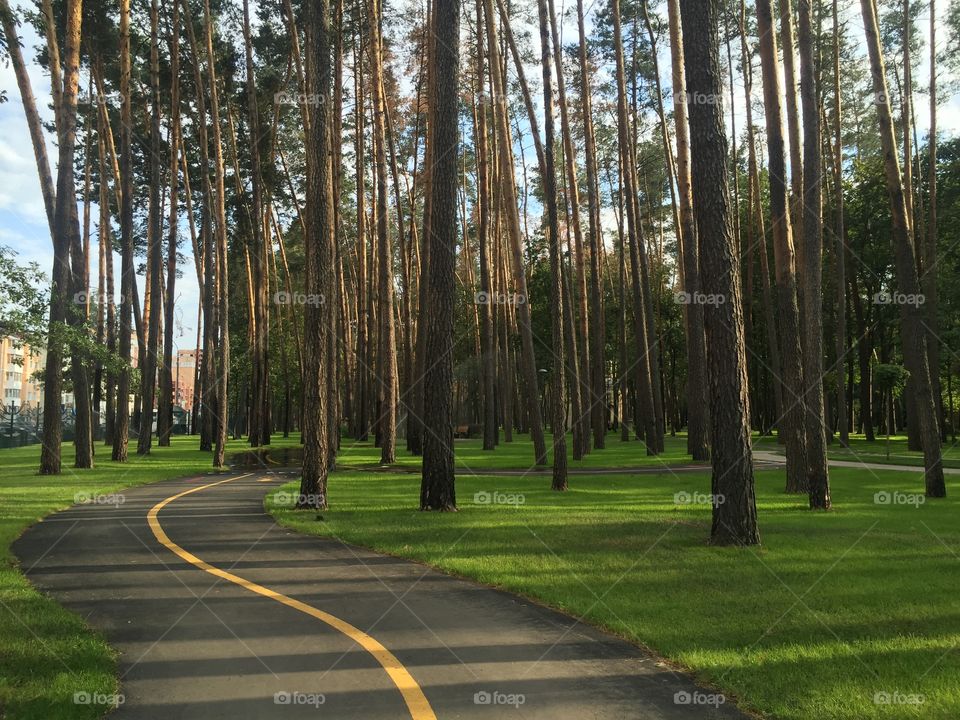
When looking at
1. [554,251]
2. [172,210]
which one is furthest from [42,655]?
[172,210]

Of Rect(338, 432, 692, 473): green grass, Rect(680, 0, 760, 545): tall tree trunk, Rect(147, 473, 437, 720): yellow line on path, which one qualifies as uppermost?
Rect(680, 0, 760, 545): tall tree trunk

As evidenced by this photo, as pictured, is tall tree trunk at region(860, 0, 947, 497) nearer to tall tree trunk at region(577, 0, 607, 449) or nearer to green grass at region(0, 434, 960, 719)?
green grass at region(0, 434, 960, 719)

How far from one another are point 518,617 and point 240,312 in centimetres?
6327

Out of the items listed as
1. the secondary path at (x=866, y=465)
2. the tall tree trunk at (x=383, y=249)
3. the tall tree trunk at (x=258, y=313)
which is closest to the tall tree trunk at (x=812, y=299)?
the secondary path at (x=866, y=465)

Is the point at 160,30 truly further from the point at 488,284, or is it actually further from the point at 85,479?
the point at 85,479

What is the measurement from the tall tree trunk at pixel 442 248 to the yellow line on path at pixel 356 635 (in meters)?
5.29

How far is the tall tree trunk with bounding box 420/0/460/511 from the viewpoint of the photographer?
1489 centimetres

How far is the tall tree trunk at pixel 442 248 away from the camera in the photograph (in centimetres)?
1489

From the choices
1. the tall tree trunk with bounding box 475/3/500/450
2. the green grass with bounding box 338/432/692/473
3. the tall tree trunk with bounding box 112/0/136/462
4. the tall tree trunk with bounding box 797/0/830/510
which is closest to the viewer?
the tall tree trunk with bounding box 797/0/830/510

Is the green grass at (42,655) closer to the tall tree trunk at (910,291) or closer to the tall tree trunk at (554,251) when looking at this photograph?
the tall tree trunk at (554,251)

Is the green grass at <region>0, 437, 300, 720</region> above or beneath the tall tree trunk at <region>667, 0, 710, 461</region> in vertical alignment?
beneath

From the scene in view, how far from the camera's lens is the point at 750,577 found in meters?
8.74

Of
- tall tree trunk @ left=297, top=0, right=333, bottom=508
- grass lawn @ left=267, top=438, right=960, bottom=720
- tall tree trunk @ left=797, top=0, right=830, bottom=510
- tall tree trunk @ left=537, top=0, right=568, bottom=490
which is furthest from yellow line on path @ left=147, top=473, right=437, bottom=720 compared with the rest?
tall tree trunk @ left=797, top=0, right=830, bottom=510

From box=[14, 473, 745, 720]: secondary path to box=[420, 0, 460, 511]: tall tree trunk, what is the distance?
166 inches
